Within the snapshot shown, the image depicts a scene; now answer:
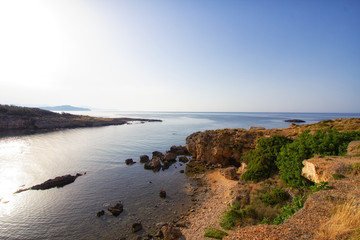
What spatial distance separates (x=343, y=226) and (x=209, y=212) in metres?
11.2

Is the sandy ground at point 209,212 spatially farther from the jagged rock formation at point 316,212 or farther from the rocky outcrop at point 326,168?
the rocky outcrop at point 326,168

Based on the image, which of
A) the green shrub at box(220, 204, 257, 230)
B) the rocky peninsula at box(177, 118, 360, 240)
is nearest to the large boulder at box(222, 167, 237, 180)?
the rocky peninsula at box(177, 118, 360, 240)

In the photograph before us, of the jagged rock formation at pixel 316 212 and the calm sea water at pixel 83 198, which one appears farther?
the calm sea water at pixel 83 198

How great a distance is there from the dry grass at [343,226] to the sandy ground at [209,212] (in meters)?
7.96

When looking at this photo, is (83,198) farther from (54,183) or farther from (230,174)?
(230,174)

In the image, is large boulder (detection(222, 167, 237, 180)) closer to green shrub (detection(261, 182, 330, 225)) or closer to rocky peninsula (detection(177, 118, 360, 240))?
rocky peninsula (detection(177, 118, 360, 240))

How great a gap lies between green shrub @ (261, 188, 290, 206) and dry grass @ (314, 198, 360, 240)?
7.65m

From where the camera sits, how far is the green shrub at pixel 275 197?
504 inches

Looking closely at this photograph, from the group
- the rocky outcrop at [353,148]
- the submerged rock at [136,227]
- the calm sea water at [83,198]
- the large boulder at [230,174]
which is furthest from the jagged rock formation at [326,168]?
the submerged rock at [136,227]

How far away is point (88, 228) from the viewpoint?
1389 centimetres

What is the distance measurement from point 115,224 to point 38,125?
86538 mm

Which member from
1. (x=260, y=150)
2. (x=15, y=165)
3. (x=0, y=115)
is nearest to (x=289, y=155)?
(x=260, y=150)

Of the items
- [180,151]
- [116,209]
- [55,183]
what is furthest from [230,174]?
[55,183]

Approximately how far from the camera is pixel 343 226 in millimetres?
5289
